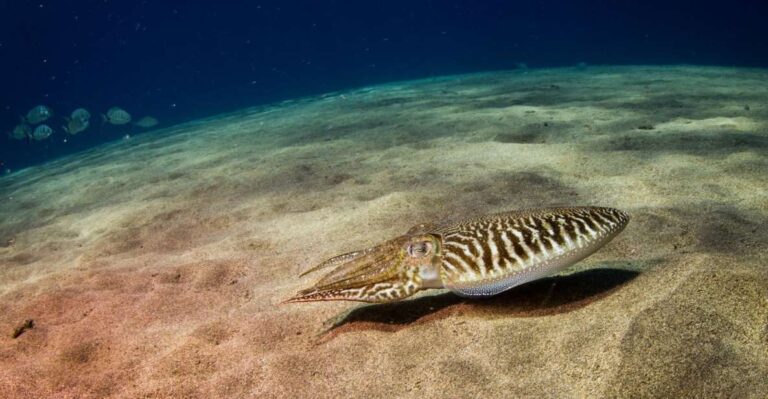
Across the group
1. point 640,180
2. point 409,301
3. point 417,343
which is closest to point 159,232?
point 409,301

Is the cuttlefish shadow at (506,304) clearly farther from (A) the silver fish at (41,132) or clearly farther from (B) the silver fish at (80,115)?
(B) the silver fish at (80,115)

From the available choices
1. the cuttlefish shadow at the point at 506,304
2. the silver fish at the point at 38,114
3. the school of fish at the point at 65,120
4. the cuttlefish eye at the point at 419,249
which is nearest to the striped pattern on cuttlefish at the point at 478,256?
the cuttlefish eye at the point at 419,249

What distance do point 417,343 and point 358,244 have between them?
1.73 meters

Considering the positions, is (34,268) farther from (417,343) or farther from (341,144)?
(341,144)

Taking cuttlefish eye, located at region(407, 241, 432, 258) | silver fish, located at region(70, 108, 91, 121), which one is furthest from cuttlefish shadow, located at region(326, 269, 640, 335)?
silver fish, located at region(70, 108, 91, 121)

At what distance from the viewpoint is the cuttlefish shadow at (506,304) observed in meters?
2.70

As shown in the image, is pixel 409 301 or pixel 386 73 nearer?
pixel 409 301

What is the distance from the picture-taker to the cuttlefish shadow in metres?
2.70

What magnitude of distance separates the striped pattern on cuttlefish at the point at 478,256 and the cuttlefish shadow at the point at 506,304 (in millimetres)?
367

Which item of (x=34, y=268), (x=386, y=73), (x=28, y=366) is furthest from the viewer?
(x=386, y=73)

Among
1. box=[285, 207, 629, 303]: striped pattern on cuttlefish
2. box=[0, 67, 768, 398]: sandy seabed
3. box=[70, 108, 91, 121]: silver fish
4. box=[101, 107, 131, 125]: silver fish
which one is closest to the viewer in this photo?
box=[0, 67, 768, 398]: sandy seabed

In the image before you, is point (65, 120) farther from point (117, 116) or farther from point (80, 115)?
point (117, 116)

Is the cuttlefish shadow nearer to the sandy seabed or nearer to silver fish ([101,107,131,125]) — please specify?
the sandy seabed

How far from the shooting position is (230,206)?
6.05 m
